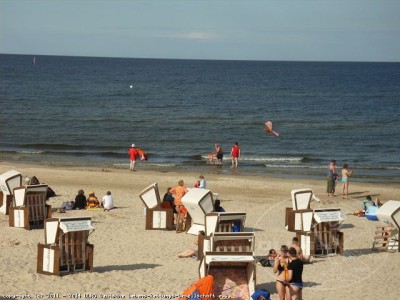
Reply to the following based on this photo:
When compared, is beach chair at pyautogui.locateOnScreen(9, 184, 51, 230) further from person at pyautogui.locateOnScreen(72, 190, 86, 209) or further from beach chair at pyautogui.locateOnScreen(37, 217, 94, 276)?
beach chair at pyautogui.locateOnScreen(37, 217, 94, 276)

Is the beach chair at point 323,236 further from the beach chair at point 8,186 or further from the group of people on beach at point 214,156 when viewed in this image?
the group of people on beach at point 214,156

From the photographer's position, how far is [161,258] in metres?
15.4

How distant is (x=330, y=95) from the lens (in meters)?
90.2

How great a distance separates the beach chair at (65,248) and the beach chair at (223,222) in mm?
2819

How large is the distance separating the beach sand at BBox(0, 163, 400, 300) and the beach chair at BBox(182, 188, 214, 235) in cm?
34

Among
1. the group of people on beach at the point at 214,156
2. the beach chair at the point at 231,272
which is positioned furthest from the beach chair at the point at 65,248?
the group of people on beach at the point at 214,156

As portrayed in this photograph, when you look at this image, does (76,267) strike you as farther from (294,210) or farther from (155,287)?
(294,210)

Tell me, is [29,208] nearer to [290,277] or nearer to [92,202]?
[92,202]

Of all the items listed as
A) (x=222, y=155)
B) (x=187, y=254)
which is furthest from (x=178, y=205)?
(x=222, y=155)

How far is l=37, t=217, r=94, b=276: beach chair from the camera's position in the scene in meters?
13.4

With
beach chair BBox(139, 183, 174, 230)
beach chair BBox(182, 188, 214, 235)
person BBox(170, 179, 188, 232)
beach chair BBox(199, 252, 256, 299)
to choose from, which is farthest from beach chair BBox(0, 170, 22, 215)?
beach chair BBox(199, 252, 256, 299)

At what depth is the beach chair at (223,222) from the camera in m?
15.6

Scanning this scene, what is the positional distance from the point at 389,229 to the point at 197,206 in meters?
4.05

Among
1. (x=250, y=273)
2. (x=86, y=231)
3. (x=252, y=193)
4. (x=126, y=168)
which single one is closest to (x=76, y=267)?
(x=86, y=231)
